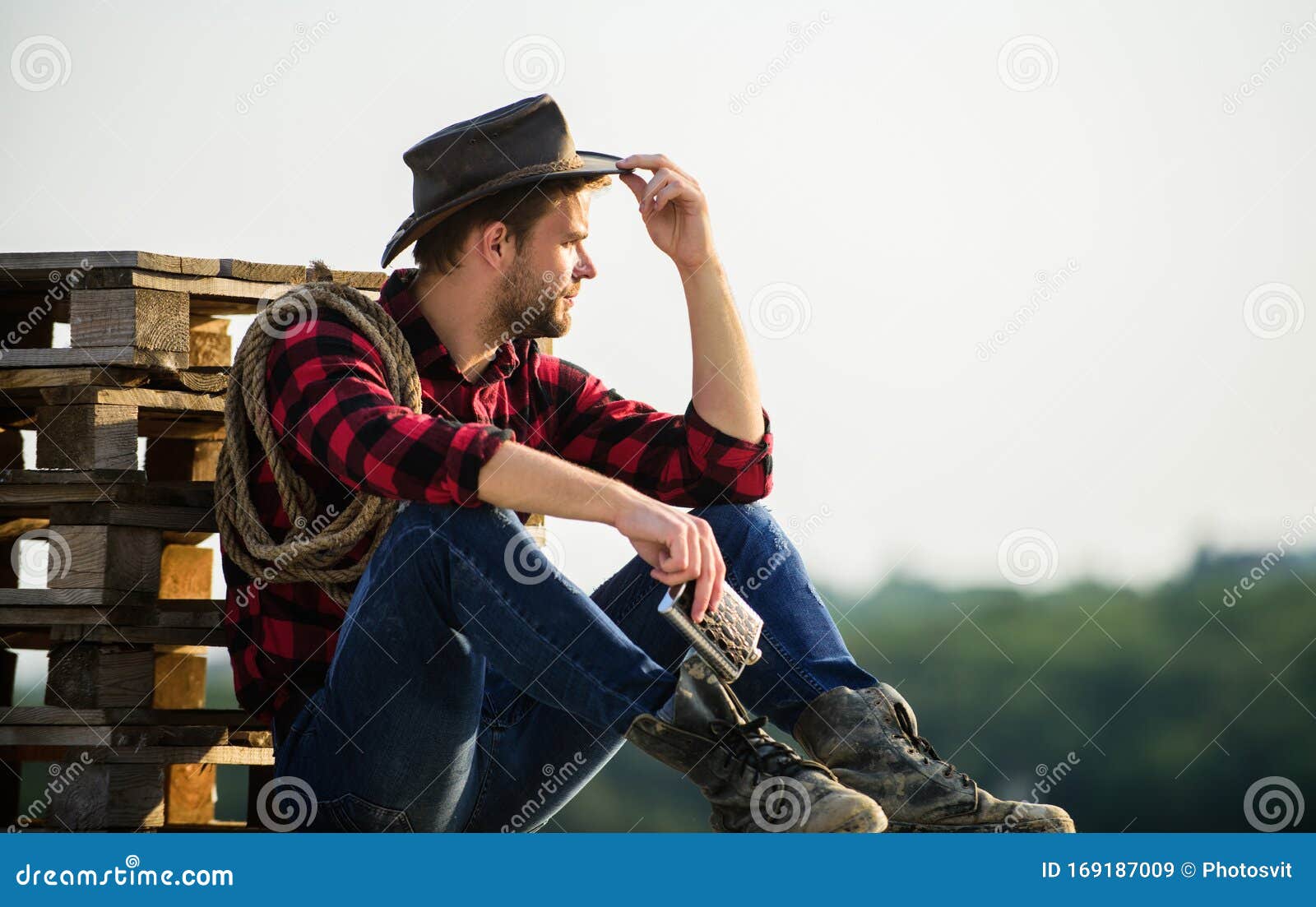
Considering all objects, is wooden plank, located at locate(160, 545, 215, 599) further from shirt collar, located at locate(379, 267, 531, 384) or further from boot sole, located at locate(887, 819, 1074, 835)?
boot sole, located at locate(887, 819, 1074, 835)

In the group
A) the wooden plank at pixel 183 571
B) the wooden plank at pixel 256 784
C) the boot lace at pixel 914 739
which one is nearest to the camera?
the boot lace at pixel 914 739

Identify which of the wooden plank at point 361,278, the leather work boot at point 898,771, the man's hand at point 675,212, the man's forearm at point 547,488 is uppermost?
the man's hand at point 675,212

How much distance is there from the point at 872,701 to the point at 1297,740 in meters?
27.8

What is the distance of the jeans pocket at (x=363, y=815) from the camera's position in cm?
291

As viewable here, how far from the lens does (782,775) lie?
2.64 meters

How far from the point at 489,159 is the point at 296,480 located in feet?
2.88

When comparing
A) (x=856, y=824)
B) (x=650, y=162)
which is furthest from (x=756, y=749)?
(x=650, y=162)

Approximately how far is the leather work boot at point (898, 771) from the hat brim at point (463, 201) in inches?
51.7

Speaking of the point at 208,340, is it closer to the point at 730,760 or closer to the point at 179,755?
→ the point at 179,755

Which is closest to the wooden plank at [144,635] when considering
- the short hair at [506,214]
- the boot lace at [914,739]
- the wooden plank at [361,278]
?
the wooden plank at [361,278]

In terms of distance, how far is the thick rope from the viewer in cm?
310

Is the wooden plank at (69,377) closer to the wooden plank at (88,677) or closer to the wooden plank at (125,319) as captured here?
the wooden plank at (125,319)

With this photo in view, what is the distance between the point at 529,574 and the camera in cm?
268
